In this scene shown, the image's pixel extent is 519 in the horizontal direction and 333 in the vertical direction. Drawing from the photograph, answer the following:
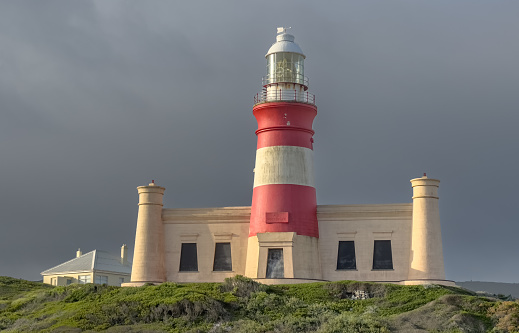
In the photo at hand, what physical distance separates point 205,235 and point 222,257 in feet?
4.98

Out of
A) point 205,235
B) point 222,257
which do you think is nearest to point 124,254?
point 205,235

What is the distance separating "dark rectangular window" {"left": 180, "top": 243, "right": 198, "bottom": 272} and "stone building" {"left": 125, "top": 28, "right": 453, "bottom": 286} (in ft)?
0.18

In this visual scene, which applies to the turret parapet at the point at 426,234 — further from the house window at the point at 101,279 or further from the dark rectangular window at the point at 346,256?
the house window at the point at 101,279

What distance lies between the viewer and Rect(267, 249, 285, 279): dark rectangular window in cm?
4068

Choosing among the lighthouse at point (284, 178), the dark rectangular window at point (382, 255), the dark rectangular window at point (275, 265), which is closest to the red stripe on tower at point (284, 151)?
the lighthouse at point (284, 178)

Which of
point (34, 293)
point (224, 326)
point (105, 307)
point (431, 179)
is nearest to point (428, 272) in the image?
point (431, 179)

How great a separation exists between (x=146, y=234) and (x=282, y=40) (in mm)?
12605

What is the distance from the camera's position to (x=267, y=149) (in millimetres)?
42438

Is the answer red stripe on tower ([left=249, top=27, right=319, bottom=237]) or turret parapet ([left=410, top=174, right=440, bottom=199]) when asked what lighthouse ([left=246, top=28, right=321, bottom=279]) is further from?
turret parapet ([left=410, top=174, right=440, bottom=199])

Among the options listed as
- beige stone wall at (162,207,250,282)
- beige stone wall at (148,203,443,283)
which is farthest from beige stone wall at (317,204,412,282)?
beige stone wall at (162,207,250,282)

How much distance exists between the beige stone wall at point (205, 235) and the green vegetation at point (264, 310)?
198 inches

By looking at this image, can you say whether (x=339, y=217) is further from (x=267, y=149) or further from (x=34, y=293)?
(x=34, y=293)

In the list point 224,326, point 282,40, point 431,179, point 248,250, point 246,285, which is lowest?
point 224,326

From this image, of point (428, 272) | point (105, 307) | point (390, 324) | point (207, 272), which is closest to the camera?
point (390, 324)
